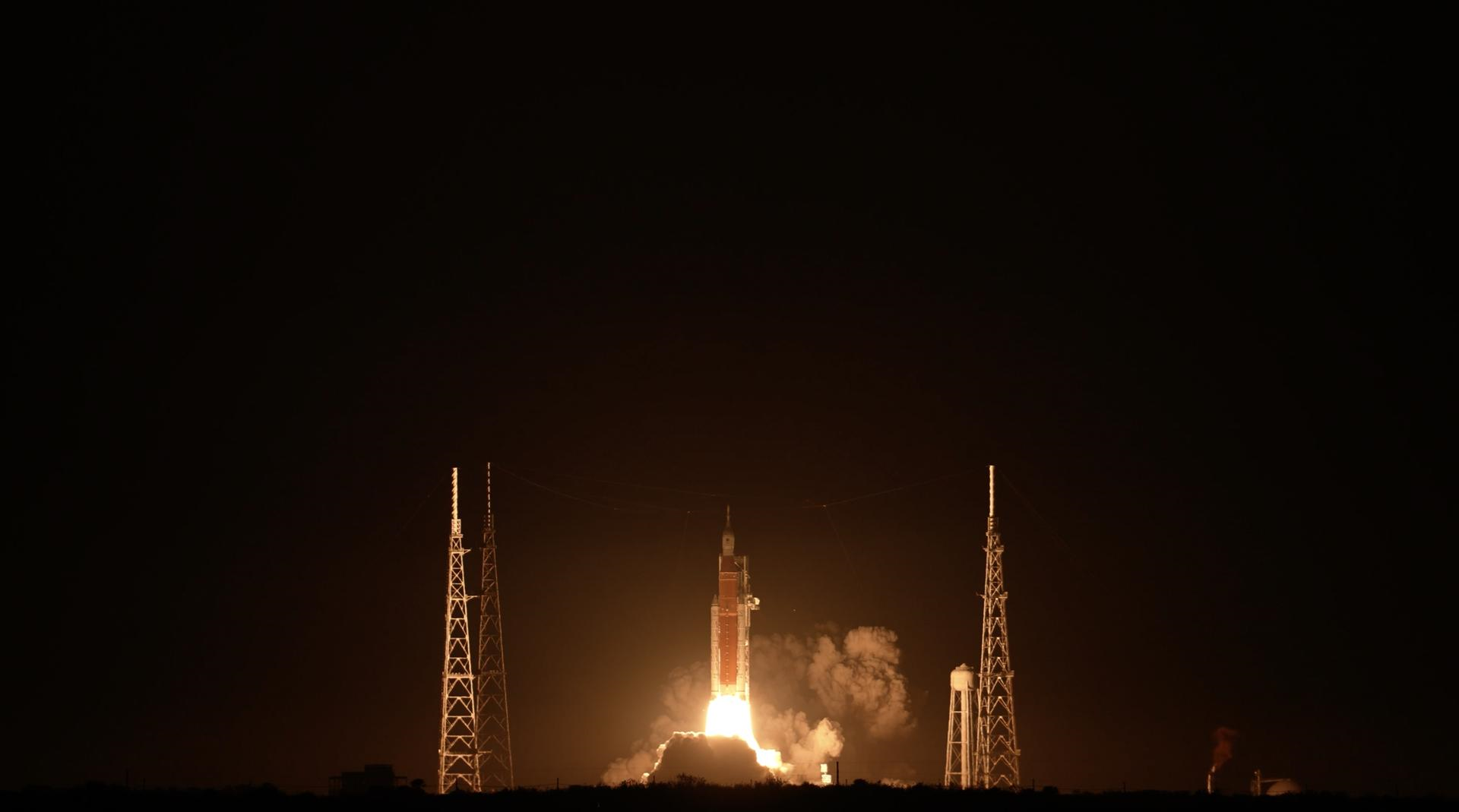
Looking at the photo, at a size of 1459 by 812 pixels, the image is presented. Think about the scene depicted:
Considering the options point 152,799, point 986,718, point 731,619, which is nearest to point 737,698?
point 731,619

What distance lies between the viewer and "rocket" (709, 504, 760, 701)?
10631 cm

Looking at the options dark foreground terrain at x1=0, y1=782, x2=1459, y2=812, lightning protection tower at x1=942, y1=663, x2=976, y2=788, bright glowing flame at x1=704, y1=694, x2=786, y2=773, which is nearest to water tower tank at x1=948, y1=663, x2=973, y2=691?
lightning protection tower at x1=942, y1=663, x2=976, y2=788

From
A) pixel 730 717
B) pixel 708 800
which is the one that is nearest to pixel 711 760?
pixel 730 717

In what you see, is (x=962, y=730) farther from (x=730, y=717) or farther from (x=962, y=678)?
(x=730, y=717)

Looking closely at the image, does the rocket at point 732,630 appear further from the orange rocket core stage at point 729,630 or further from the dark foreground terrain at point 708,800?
the dark foreground terrain at point 708,800

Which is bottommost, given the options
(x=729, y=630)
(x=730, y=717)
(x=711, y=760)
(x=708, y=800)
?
(x=708, y=800)

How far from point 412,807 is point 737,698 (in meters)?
45.6

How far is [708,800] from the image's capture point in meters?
63.7

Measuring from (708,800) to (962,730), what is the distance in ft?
116

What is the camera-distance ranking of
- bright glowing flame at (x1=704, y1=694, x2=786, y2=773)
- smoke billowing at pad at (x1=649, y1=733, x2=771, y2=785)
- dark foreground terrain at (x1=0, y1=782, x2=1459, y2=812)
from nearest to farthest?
dark foreground terrain at (x1=0, y1=782, x2=1459, y2=812), smoke billowing at pad at (x1=649, y1=733, x2=771, y2=785), bright glowing flame at (x1=704, y1=694, x2=786, y2=773)

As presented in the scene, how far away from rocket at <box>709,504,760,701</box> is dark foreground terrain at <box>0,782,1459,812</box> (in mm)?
39284

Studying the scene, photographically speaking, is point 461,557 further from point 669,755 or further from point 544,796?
point 544,796

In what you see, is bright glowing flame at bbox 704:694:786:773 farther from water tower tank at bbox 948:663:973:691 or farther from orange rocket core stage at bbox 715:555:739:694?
water tower tank at bbox 948:663:973:691

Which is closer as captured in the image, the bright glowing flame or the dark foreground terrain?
the dark foreground terrain
